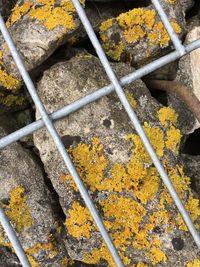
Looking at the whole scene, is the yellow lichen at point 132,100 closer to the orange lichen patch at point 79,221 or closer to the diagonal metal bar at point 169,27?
the diagonal metal bar at point 169,27

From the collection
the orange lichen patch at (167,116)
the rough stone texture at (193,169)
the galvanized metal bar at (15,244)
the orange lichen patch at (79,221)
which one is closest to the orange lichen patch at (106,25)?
the orange lichen patch at (167,116)

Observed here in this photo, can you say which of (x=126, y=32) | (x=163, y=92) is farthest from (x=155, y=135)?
(x=126, y=32)

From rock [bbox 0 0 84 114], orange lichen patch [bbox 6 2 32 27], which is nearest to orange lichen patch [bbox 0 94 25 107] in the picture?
rock [bbox 0 0 84 114]

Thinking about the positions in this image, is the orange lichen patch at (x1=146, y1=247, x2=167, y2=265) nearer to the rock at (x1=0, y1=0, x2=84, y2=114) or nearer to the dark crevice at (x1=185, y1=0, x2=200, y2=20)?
the rock at (x1=0, y1=0, x2=84, y2=114)

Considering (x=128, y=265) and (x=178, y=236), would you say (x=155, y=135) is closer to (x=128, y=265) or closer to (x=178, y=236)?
(x=178, y=236)

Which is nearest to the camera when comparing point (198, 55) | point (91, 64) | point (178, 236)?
point (178, 236)
